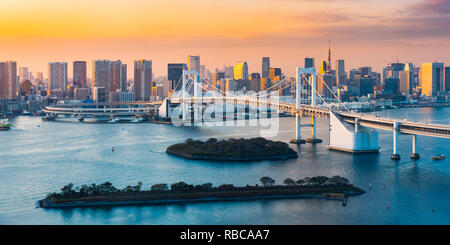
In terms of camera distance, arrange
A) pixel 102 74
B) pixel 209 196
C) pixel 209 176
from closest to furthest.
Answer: pixel 209 196 < pixel 209 176 < pixel 102 74

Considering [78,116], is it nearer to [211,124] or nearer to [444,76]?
[211,124]

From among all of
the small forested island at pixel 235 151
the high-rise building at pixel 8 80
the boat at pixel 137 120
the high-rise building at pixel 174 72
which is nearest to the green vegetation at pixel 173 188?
the small forested island at pixel 235 151

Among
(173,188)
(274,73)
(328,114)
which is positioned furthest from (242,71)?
(173,188)

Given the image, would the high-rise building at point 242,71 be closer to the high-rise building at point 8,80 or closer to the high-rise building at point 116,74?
the high-rise building at point 116,74

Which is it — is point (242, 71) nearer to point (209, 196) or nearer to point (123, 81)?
point (123, 81)

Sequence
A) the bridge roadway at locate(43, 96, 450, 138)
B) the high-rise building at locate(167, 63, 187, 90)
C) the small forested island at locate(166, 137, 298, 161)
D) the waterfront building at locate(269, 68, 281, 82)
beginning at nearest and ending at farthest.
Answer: the bridge roadway at locate(43, 96, 450, 138) → the small forested island at locate(166, 137, 298, 161) → the high-rise building at locate(167, 63, 187, 90) → the waterfront building at locate(269, 68, 281, 82)

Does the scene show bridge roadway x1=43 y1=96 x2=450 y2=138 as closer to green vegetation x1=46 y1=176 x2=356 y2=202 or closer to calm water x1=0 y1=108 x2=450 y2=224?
calm water x1=0 y1=108 x2=450 y2=224

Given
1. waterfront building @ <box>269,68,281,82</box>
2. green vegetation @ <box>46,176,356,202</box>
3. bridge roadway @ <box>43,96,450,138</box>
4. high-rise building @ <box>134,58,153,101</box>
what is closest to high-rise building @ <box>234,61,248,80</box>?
waterfront building @ <box>269,68,281,82</box>
